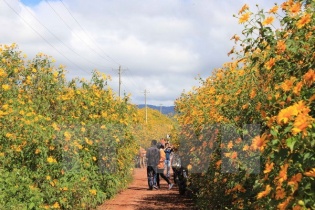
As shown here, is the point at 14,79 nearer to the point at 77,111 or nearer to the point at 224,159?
the point at 77,111

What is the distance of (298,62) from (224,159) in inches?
143

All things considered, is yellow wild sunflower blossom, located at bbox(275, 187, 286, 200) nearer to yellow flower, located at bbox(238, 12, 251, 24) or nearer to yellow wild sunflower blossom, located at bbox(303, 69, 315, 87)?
yellow wild sunflower blossom, located at bbox(303, 69, 315, 87)

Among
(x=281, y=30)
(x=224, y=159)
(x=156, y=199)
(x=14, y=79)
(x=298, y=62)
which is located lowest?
(x=156, y=199)

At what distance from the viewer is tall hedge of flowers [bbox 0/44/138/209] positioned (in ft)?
26.4

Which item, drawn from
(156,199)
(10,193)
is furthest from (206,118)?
(156,199)

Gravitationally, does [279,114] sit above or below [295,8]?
below

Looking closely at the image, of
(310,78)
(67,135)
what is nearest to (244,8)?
(310,78)

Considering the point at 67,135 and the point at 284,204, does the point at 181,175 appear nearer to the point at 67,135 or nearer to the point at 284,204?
the point at 67,135

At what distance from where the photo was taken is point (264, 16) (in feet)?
12.6

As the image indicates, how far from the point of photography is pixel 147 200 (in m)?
12.7

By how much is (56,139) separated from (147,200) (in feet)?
16.4

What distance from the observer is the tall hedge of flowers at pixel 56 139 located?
8039mm

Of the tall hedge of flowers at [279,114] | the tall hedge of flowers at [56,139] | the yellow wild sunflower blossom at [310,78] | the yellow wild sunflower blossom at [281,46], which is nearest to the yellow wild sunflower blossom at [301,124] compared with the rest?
the tall hedge of flowers at [279,114]

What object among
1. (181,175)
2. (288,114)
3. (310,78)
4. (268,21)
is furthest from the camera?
(181,175)
